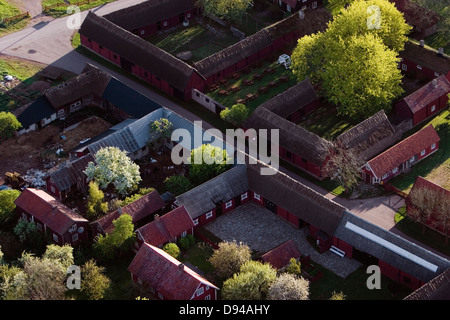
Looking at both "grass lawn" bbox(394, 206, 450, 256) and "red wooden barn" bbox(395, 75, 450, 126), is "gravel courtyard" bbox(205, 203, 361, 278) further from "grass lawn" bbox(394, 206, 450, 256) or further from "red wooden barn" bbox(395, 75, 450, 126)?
"red wooden barn" bbox(395, 75, 450, 126)

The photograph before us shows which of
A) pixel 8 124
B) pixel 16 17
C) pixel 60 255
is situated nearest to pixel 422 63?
pixel 8 124

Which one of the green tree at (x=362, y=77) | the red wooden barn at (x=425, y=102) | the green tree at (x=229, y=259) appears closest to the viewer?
the green tree at (x=229, y=259)

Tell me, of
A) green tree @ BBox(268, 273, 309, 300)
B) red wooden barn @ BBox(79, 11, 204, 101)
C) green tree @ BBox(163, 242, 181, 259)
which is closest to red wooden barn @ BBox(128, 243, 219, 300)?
green tree @ BBox(163, 242, 181, 259)

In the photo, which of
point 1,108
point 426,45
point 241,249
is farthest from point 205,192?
point 426,45

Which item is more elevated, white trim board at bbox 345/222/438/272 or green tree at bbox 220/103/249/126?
green tree at bbox 220/103/249/126

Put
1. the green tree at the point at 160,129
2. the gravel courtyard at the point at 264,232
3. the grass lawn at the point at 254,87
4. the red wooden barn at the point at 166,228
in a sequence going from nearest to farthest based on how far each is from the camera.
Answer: the red wooden barn at the point at 166,228 → the gravel courtyard at the point at 264,232 → the green tree at the point at 160,129 → the grass lawn at the point at 254,87

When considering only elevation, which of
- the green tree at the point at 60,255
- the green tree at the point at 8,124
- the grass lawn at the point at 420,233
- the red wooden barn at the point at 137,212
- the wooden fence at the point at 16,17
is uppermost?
the wooden fence at the point at 16,17

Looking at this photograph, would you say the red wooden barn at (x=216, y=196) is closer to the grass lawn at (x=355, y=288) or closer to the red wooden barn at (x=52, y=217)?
the red wooden barn at (x=52, y=217)

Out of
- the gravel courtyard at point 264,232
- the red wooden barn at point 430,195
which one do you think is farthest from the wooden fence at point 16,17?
the red wooden barn at point 430,195
